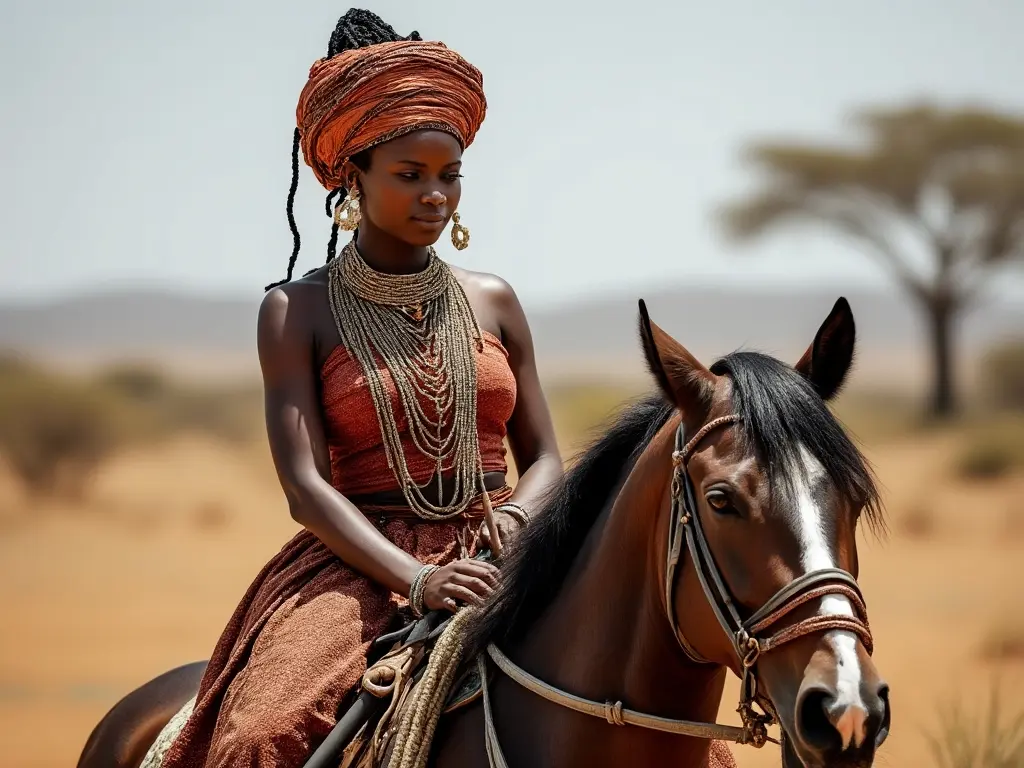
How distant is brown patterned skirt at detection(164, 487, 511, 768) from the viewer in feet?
11.6

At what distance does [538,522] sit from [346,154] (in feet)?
4.50

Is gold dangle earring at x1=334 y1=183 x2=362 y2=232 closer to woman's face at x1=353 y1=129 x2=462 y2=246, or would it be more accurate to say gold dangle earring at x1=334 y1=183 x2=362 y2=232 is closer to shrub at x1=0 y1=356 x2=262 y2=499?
woman's face at x1=353 y1=129 x2=462 y2=246

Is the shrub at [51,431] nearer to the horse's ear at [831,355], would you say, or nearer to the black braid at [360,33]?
the black braid at [360,33]

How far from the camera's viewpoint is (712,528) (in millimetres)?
2916

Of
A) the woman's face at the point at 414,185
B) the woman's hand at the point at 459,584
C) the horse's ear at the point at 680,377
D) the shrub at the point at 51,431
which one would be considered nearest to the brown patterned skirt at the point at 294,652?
the woman's hand at the point at 459,584

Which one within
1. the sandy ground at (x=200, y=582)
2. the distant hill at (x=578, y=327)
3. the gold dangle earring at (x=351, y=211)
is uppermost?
the distant hill at (x=578, y=327)

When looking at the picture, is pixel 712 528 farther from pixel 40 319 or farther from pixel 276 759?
pixel 40 319

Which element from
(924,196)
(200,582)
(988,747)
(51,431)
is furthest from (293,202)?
(924,196)

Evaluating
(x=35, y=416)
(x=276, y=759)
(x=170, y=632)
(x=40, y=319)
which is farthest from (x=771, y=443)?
(x=40, y=319)

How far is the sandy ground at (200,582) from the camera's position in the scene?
13969mm

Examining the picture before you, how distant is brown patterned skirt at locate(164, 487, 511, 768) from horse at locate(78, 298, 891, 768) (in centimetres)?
35

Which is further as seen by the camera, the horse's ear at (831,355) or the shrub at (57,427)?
the shrub at (57,427)

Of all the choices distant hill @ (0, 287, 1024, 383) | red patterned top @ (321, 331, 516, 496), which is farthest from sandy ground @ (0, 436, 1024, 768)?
distant hill @ (0, 287, 1024, 383)

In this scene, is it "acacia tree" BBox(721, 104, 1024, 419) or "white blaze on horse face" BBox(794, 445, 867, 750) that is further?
"acacia tree" BBox(721, 104, 1024, 419)
